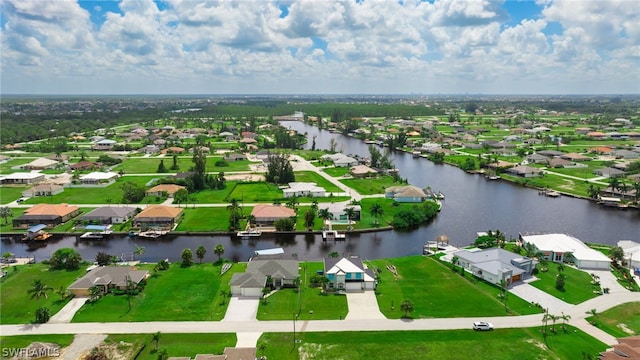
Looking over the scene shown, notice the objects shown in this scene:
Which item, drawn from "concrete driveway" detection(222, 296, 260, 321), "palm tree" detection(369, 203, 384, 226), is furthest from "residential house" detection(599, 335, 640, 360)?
"palm tree" detection(369, 203, 384, 226)

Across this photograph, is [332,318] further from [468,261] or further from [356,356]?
[468,261]

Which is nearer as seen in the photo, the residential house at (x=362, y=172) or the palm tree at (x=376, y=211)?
the palm tree at (x=376, y=211)

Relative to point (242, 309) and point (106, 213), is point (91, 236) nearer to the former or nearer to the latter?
point (106, 213)

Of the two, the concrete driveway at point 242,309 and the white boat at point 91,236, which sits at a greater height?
the concrete driveway at point 242,309

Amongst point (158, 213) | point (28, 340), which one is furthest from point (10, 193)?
point (28, 340)

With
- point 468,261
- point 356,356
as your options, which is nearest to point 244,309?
point 356,356

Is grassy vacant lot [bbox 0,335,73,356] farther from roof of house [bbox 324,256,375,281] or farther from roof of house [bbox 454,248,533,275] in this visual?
roof of house [bbox 454,248,533,275]

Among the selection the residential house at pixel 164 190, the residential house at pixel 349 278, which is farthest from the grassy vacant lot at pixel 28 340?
the residential house at pixel 164 190

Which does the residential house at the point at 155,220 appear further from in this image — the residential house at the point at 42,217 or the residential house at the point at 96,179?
the residential house at the point at 96,179
